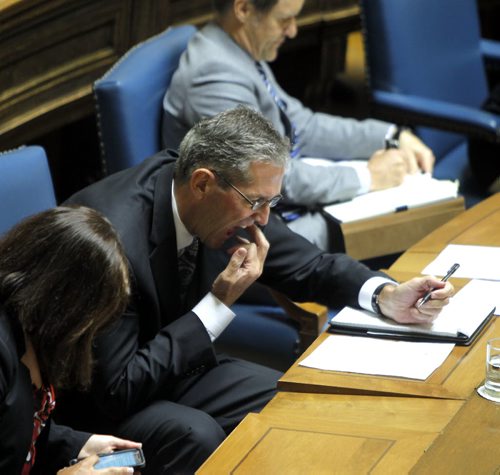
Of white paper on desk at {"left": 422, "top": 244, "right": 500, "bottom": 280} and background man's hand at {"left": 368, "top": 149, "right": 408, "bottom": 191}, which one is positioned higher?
white paper on desk at {"left": 422, "top": 244, "right": 500, "bottom": 280}

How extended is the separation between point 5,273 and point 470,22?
255cm

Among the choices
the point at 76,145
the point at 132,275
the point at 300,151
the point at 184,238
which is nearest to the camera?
the point at 132,275

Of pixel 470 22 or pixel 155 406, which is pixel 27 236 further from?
pixel 470 22

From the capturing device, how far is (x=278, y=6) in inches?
124

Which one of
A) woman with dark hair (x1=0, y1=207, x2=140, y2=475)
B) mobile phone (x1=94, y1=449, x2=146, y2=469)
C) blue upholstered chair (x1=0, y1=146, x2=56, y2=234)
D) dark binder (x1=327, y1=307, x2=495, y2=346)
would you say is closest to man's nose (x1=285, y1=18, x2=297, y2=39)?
blue upholstered chair (x1=0, y1=146, x2=56, y2=234)

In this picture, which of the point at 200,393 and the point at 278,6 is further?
the point at 278,6

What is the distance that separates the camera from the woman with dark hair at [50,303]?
1.81m

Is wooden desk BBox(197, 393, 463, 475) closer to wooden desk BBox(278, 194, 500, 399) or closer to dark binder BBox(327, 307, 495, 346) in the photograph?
wooden desk BBox(278, 194, 500, 399)

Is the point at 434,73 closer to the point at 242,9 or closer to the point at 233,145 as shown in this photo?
the point at 242,9

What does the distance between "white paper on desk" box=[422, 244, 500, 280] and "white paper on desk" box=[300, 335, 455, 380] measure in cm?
38

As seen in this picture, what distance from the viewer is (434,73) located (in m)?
3.76

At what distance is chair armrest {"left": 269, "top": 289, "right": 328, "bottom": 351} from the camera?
263 cm

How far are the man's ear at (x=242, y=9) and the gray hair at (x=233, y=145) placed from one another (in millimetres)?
862

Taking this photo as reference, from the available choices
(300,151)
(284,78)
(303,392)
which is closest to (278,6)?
(300,151)
